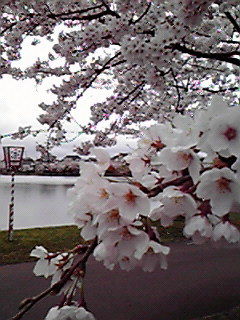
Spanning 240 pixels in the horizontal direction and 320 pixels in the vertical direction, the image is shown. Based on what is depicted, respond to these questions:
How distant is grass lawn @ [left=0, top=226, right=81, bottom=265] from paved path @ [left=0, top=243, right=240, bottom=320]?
0.50 metres

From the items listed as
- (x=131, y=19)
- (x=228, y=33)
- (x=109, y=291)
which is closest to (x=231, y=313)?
(x=109, y=291)

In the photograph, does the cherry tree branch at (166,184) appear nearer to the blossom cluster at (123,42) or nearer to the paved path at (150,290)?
the blossom cluster at (123,42)

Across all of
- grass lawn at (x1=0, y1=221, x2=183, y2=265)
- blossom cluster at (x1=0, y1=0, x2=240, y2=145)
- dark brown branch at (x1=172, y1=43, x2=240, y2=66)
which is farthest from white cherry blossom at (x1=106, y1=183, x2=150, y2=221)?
grass lawn at (x1=0, y1=221, x2=183, y2=265)

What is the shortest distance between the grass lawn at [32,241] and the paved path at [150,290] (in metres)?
0.50

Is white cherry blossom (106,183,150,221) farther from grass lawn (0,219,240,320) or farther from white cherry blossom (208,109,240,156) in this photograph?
grass lawn (0,219,240,320)

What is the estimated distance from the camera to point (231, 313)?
114 inches

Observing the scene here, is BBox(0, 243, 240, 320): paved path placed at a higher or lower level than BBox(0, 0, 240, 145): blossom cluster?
lower

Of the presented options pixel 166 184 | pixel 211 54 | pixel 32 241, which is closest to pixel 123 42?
pixel 211 54

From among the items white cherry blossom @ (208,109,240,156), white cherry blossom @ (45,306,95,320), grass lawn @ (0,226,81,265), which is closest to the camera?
white cherry blossom @ (208,109,240,156)

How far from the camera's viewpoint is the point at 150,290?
349 centimetres

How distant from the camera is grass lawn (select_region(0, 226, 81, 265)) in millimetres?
4884

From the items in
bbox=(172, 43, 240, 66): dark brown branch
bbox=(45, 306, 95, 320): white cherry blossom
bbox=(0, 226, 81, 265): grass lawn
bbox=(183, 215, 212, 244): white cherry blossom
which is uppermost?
bbox=(172, 43, 240, 66): dark brown branch

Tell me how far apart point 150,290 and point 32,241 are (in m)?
2.89

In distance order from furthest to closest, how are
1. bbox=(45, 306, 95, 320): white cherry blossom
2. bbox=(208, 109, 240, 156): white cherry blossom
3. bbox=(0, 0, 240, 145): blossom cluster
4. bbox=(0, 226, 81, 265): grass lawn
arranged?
bbox=(0, 226, 81, 265): grass lawn
bbox=(0, 0, 240, 145): blossom cluster
bbox=(45, 306, 95, 320): white cherry blossom
bbox=(208, 109, 240, 156): white cherry blossom
